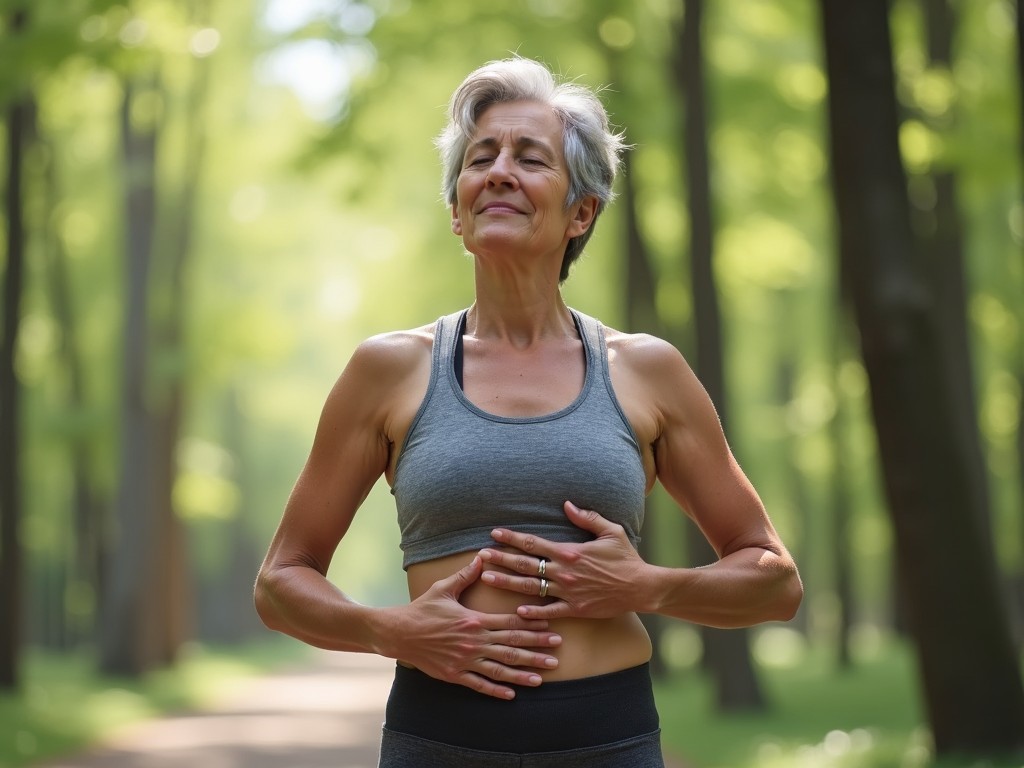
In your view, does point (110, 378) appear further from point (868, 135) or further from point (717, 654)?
point (868, 135)

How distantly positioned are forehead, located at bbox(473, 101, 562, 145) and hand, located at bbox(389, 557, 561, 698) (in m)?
0.86

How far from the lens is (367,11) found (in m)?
18.1

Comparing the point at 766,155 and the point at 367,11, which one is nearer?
the point at 367,11

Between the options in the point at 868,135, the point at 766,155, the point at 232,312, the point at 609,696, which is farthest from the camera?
the point at 232,312

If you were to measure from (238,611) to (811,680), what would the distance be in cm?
2504

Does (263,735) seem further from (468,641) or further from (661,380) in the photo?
(468,641)

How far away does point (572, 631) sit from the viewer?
9.80 feet

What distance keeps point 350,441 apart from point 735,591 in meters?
0.83

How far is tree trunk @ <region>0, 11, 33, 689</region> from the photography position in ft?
58.9

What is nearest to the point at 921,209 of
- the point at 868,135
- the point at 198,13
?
the point at 868,135

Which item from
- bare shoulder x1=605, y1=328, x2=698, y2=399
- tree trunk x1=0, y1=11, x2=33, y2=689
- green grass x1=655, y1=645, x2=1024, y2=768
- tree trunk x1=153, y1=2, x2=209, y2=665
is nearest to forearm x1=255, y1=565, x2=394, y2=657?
bare shoulder x1=605, y1=328, x2=698, y2=399

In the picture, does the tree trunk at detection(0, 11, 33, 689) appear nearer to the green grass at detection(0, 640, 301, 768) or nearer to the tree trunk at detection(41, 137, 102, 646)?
the green grass at detection(0, 640, 301, 768)

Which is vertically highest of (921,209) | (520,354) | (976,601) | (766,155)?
(766,155)

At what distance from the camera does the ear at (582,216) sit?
3.26 m
